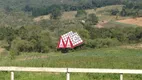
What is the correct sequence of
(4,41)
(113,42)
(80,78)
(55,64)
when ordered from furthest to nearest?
1. (4,41)
2. (113,42)
3. (55,64)
4. (80,78)

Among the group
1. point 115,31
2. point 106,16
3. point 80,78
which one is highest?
point 106,16

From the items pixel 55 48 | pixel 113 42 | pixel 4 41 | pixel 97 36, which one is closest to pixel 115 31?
pixel 97 36

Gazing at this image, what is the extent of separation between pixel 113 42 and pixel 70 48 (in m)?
9.53

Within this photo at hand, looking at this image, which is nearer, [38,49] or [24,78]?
[24,78]

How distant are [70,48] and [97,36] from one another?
45.3 feet

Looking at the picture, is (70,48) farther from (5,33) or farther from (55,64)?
(55,64)

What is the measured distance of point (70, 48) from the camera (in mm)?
60938

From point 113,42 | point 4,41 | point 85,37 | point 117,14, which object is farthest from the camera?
point 117,14

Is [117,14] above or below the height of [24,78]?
above

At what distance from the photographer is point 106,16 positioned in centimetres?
13262

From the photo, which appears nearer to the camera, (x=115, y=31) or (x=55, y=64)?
(x=55, y=64)

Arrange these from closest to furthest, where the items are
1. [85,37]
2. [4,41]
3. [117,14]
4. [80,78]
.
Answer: [80,78]
[85,37]
[4,41]
[117,14]

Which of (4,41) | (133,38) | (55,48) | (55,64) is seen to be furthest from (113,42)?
(55,64)

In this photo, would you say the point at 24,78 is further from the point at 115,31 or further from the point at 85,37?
the point at 115,31
